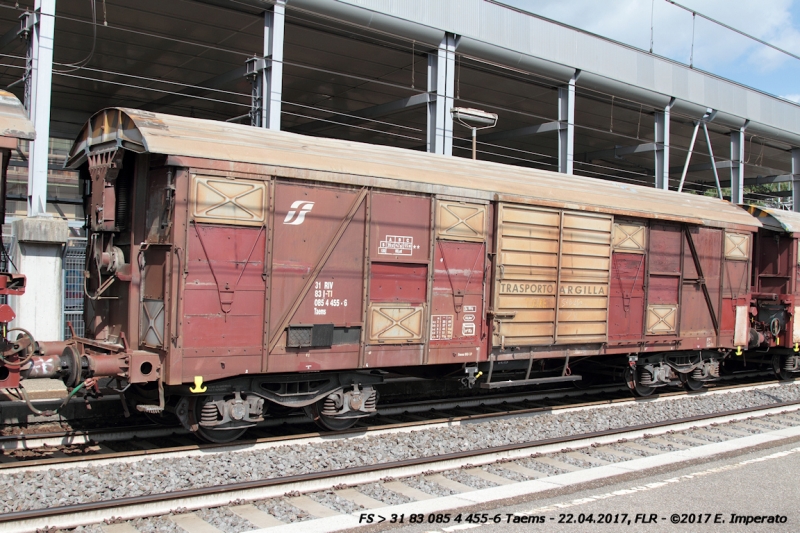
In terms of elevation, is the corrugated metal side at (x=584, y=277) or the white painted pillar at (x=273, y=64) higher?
the white painted pillar at (x=273, y=64)

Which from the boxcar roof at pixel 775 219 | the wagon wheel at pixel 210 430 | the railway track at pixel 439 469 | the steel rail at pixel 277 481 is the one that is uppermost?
the boxcar roof at pixel 775 219

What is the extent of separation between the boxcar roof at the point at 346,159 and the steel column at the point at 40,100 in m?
3.69

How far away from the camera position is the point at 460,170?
1009 cm

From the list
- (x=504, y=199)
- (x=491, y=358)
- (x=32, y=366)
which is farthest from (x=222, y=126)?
(x=491, y=358)

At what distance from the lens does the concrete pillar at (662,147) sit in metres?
23.3

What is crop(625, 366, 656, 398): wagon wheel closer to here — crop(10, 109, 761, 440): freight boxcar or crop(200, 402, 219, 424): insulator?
crop(10, 109, 761, 440): freight boxcar

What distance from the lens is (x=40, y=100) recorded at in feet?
41.0

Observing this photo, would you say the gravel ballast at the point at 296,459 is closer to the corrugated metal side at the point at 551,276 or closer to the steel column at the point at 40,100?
the corrugated metal side at the point at 551,276

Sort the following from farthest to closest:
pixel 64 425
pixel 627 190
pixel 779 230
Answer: pixel 779 230 < pixel 627 190 < pixel 64 425

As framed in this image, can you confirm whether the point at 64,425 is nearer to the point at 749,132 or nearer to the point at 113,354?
the point at 113,354

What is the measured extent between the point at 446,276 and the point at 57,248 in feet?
25.0

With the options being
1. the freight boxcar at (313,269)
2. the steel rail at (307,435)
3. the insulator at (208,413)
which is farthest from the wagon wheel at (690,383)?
the insulator at (208,413)

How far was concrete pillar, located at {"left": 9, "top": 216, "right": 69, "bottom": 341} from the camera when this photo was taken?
1217cm

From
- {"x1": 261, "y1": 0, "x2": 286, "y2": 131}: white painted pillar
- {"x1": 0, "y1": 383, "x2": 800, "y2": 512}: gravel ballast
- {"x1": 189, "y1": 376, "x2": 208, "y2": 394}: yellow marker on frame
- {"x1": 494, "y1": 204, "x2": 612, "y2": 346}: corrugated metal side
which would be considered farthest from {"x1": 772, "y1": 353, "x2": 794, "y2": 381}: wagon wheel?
{"x1": 189, "y1": 376, "x2": 208, "y2": 394}: yellow marker on frame
